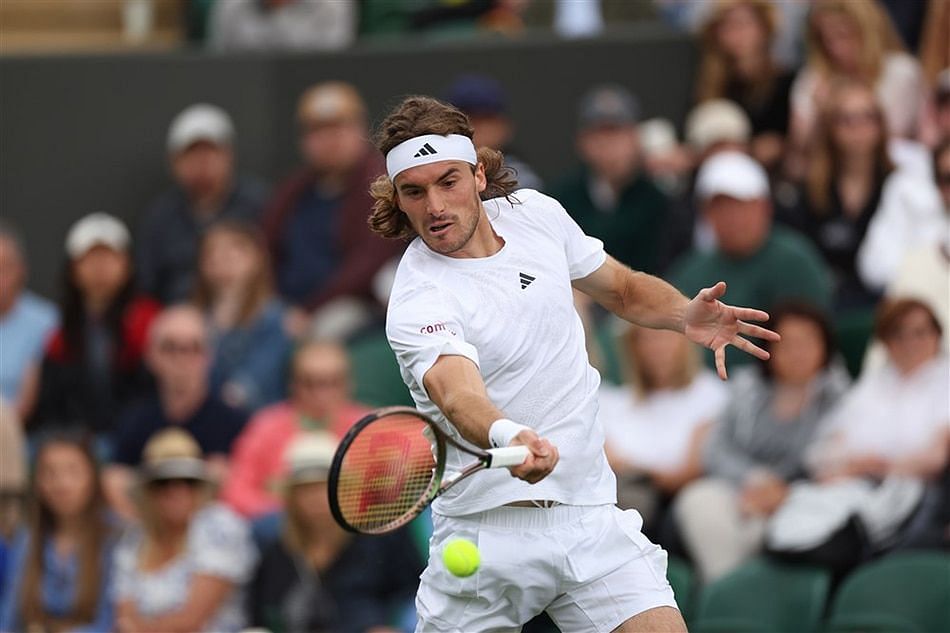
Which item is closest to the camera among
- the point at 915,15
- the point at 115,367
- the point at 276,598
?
the point at 276,598

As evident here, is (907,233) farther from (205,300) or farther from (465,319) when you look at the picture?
(465,319)

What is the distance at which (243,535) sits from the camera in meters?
9.49

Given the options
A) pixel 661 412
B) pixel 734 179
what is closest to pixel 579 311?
pixel 661 412

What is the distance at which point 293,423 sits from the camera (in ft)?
33.1

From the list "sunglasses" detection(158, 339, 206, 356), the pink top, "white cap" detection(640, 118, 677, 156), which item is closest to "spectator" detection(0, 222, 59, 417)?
"sunglasses" detection(158, 339, 206, 356)

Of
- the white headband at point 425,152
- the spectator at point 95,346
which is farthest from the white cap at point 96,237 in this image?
the white headband at point 425,152

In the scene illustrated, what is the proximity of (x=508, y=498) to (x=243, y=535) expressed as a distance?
158 inches

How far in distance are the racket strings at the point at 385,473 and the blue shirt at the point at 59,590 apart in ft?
13.4

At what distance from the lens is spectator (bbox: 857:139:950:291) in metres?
10.1

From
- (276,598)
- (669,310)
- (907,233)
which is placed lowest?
(276,598)

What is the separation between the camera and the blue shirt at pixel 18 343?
36.7 ft

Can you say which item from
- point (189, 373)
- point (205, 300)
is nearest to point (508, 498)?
point (189, 373)

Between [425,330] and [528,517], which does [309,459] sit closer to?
[528,517]

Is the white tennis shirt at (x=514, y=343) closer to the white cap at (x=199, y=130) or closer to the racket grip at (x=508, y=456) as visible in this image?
the racket grip at (x=508, y=456)
